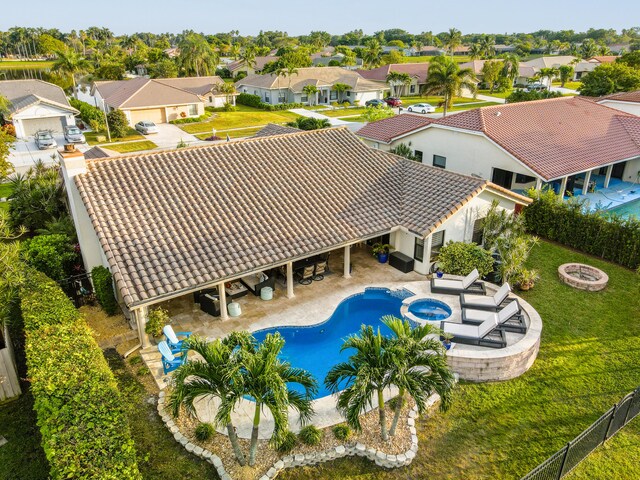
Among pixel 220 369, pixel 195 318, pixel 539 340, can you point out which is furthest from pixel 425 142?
pixel 220 369

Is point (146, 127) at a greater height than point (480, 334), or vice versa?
point (480, 334)

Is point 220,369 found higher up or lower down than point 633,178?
higher up

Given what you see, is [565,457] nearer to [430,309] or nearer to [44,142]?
[430,309]

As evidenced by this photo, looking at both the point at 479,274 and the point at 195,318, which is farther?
the point at 479,274

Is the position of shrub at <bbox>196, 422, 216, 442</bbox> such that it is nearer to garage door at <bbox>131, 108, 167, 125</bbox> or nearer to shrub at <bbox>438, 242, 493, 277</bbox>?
shrub at <bbox>438, 242, 493, 277</bbox>

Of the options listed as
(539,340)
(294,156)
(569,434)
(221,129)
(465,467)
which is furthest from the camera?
(221,129)

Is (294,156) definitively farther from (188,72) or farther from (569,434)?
(188,72)

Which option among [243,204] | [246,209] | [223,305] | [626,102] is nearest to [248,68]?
[626,102]
